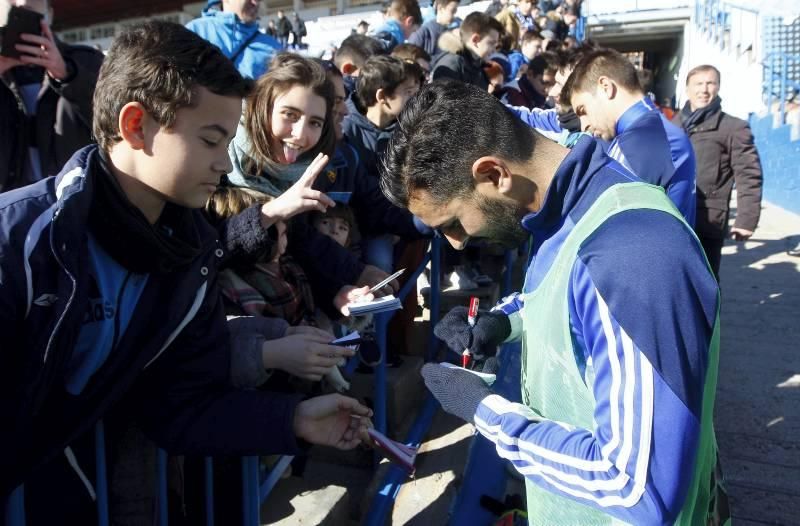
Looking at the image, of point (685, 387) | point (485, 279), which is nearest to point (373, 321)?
point (685, 387)

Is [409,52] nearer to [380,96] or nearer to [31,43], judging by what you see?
[380,96]

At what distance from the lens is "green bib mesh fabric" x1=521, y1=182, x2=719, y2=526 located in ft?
4.35

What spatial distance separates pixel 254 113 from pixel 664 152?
2001 mm

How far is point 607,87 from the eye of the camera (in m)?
3.36

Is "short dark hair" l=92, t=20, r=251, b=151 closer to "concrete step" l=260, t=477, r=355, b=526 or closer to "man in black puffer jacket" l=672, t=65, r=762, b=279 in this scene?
"concrete step" l=260, t=477, r=355, b=526

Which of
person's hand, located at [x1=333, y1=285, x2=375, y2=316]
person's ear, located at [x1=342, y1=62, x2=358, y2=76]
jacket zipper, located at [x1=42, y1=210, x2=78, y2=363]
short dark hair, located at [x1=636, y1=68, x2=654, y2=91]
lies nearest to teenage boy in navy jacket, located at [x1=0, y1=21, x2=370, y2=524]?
jacket zipper, located at [x1=42, y1=210, x2=78, y2=363]

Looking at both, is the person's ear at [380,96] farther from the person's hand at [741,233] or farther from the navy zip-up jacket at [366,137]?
the person's hand at [741,233]

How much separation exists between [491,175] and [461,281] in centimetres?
298

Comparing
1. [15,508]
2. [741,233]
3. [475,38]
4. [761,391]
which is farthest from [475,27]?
[15,508]

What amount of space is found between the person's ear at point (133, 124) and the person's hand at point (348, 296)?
1.03 m

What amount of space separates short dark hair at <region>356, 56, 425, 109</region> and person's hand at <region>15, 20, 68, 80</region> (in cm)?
180

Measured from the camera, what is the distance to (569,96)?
3637mm

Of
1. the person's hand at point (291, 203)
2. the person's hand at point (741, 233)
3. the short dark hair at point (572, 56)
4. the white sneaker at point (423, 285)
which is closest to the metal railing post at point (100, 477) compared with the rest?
the person's hand at point (291, 203)

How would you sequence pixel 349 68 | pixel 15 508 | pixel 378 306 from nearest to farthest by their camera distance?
pixel 15 508 → pixel 378 306 → pixel 349 68
